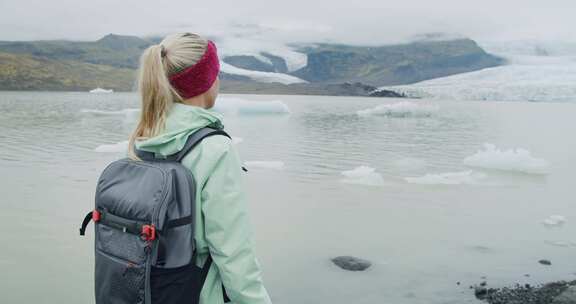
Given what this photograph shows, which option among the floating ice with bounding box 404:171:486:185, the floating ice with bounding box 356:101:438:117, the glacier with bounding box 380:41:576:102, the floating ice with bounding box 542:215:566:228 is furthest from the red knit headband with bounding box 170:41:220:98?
the glacier with bounding box 380:41:576:102

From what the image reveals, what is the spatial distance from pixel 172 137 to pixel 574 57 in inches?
5466

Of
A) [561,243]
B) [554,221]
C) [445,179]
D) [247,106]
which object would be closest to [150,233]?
[561,243]

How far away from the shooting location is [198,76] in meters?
1.91

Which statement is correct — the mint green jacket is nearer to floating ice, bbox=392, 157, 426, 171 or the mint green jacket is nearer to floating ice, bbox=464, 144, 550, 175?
floating ice, bbox=392, 157, 426, 171

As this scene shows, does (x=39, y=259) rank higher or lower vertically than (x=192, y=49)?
lower

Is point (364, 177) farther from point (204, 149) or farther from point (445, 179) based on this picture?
point (204, 149)

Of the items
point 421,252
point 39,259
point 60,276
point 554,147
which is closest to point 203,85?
point 60,276

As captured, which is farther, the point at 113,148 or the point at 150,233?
the point at 113,148

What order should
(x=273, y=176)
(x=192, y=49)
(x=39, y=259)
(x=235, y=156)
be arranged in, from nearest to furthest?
(x=235, y=156), (x=192, y=49), (x=39, y=259), (x=273, y=176)

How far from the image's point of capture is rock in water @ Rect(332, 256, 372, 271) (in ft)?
21.5

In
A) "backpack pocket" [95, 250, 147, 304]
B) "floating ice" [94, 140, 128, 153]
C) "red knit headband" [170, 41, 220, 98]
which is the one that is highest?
"red knit headband" [170, 41, 220, 98]

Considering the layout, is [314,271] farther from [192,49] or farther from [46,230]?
[192,49]

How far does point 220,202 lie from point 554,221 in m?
8.87

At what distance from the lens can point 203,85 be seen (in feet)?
6.33
